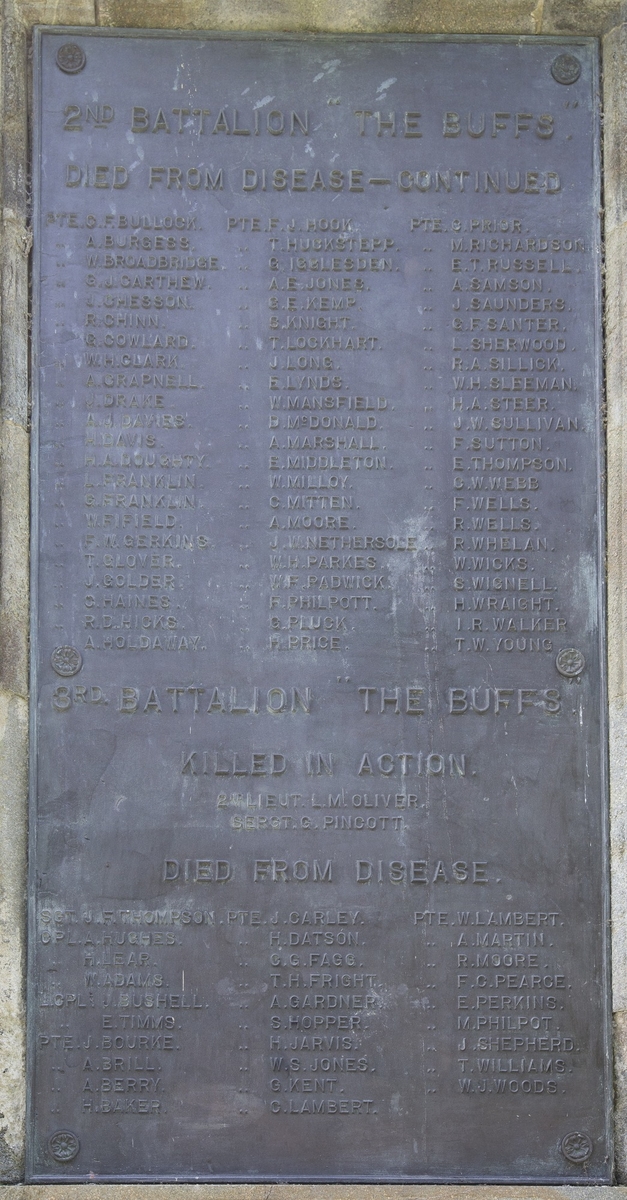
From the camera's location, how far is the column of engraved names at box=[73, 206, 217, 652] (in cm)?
646

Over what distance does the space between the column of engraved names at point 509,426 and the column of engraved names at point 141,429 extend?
50.8 inches

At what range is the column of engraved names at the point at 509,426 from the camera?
653 cm

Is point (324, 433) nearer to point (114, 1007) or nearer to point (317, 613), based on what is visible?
point (317, 613)

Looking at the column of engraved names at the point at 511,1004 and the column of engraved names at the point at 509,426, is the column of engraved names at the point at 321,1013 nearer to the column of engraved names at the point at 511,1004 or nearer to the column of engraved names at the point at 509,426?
the column of engraved names at the point at 511,1004

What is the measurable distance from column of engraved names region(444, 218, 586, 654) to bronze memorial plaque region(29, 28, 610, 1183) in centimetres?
2

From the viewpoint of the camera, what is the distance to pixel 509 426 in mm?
6633

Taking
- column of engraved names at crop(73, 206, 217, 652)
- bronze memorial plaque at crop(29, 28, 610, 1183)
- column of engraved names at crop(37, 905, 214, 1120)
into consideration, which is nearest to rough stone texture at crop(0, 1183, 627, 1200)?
bronze memorial plaque at crop(29, 28, 610, 1183)

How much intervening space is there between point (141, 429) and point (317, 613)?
125 centimetres

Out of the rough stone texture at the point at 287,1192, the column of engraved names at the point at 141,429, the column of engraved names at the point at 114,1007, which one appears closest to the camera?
the rough stone texture at the point at 287,1192

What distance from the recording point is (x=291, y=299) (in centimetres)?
664

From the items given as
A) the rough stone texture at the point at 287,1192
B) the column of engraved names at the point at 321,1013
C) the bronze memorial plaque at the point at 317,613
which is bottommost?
the rough stone texture at the point at 287,1192

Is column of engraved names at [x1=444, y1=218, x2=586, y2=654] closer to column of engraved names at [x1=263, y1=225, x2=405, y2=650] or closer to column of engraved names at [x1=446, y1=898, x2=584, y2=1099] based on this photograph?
column of engraved names at [x1=263, y1=225, x2=405, y2=650]

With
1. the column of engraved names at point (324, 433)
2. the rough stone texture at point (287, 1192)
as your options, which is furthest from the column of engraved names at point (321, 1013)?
the column of engraved names at point (324, 433)

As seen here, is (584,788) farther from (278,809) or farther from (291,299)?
(291,299)
